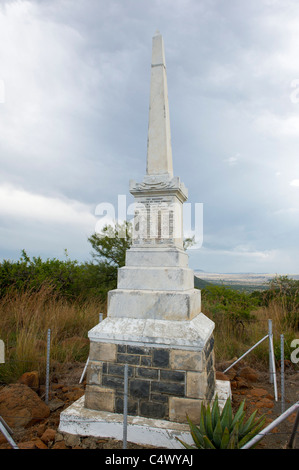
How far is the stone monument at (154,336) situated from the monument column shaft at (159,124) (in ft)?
0.05

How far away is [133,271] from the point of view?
4.09 m

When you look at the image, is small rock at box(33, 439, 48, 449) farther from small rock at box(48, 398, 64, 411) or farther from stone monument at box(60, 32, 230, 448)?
small rock at box(48, 398, 64, 411)

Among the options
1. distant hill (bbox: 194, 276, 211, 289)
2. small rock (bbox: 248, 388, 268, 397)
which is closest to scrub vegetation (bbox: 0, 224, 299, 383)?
distant hill (bbox: 194, 276, 211, 289)

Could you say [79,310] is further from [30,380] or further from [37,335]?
[30,380]

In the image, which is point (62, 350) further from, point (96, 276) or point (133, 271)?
point (96, 276)

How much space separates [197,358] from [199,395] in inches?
15.2

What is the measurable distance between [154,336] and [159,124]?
294 centimetres

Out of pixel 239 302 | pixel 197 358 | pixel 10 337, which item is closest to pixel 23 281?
pixel 10 337

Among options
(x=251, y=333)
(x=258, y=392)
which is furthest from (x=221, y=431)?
(x=251, y=333)

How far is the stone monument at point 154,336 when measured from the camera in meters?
3.40

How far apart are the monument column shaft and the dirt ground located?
11.0 ft

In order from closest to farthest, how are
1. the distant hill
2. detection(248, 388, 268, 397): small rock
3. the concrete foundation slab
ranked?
1. the concrete foundation slab
2. detection(248, 388, 268, 397): small rock
3. the distant hill

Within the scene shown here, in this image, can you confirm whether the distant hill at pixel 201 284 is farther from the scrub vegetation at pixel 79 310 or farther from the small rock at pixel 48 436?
the small rock at pixel 48 436

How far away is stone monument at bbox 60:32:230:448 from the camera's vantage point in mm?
3400
